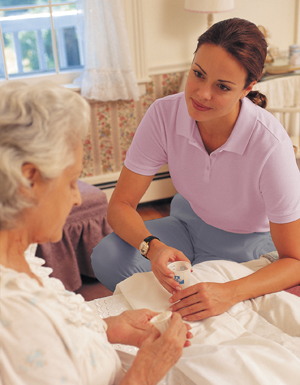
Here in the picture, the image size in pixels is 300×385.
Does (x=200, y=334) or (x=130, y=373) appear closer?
(x=130, y=373)

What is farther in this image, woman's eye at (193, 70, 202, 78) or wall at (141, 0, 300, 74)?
wall at (141, 0, 300, 74)

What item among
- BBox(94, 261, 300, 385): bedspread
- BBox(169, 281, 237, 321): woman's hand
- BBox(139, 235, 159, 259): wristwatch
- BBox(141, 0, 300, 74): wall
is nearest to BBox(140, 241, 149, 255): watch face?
BBox(139, 235, 159, 259): wristwatch

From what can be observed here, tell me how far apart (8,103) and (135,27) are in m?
2.53

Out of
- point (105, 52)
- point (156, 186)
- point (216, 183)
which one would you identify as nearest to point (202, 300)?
point (216, 183)

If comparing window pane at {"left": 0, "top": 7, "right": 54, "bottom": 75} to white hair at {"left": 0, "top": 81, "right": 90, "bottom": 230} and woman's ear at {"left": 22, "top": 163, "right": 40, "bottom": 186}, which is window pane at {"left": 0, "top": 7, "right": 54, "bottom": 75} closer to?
white hair at {"left": 0, "top": 81, "right": 90, "bottom": 230}

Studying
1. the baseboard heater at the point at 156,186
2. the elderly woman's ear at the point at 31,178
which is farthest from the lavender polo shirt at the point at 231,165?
the baseboard heater at the point at 156,186

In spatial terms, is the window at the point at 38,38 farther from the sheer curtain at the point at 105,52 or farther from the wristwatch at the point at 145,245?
the wristwatch at the point at 145,245

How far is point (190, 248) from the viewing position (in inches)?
72.9

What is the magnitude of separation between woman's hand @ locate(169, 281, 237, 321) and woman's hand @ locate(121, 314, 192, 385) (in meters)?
0.32

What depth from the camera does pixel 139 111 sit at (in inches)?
132

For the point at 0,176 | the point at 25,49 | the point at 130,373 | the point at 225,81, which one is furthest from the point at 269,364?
the point at 25,49

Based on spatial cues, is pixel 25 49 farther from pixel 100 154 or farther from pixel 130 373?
pixel 130 373

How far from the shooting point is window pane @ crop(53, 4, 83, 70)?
303 cm

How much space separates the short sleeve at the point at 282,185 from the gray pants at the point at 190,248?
30 centimetres
